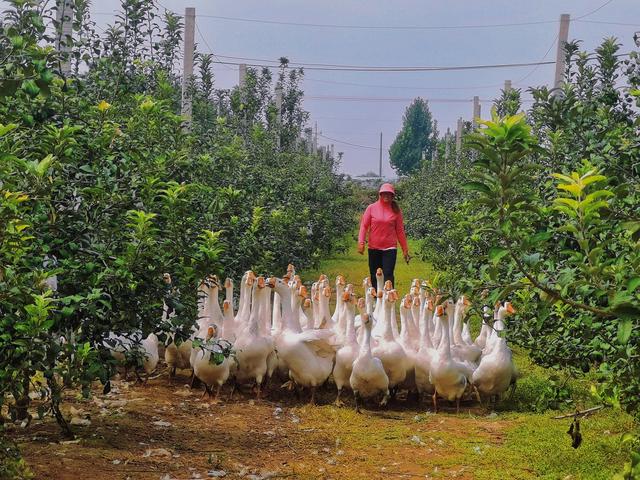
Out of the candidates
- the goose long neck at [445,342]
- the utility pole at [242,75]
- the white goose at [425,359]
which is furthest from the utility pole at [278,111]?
the goose long neck at [445,342]

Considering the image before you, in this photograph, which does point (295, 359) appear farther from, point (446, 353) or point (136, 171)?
point (136, 171)

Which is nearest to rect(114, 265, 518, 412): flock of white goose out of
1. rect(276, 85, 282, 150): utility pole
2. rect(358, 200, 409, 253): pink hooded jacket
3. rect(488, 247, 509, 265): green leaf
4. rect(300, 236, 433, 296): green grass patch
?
rect(358, 200, 409, 253): pink hooded jacket

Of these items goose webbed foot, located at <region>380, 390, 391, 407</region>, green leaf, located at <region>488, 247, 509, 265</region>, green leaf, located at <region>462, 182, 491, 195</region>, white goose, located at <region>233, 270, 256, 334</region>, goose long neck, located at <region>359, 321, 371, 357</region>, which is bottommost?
goose webbed foot, located at <region>380, 390, 391, 407</region>

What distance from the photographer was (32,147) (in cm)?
464

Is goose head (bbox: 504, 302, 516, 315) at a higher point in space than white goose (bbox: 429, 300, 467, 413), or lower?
higher

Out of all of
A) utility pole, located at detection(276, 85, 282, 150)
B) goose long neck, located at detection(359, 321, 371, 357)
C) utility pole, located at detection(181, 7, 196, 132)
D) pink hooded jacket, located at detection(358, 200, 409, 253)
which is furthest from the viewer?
utility pole, located at detection(276, 85, 282, 150)

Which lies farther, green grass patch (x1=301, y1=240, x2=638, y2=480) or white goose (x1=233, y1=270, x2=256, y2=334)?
white goose (x1=233, y1=270, x2=256, y2=334)

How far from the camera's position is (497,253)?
9.94 ft

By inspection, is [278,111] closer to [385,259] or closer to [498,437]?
[385,259]

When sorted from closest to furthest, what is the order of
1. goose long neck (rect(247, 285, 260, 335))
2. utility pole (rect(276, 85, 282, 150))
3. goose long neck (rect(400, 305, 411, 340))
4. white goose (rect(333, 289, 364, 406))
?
white goose (rect(333, 289, 364, 406)), goose long neck (rect(247, 285, 260, 335)), goose long neck (rect(400, 305, 411, 340)), utility pole (rect(276, 85, 282, 150))

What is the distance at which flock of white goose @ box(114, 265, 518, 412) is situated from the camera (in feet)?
24.7

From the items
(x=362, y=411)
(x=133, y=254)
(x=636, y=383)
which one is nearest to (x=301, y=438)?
(x=362, y=411)

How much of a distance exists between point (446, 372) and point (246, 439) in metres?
2.19

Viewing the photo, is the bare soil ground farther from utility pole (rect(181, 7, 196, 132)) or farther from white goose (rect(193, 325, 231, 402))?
utility pole (rect(181, 7, 196, 132))
